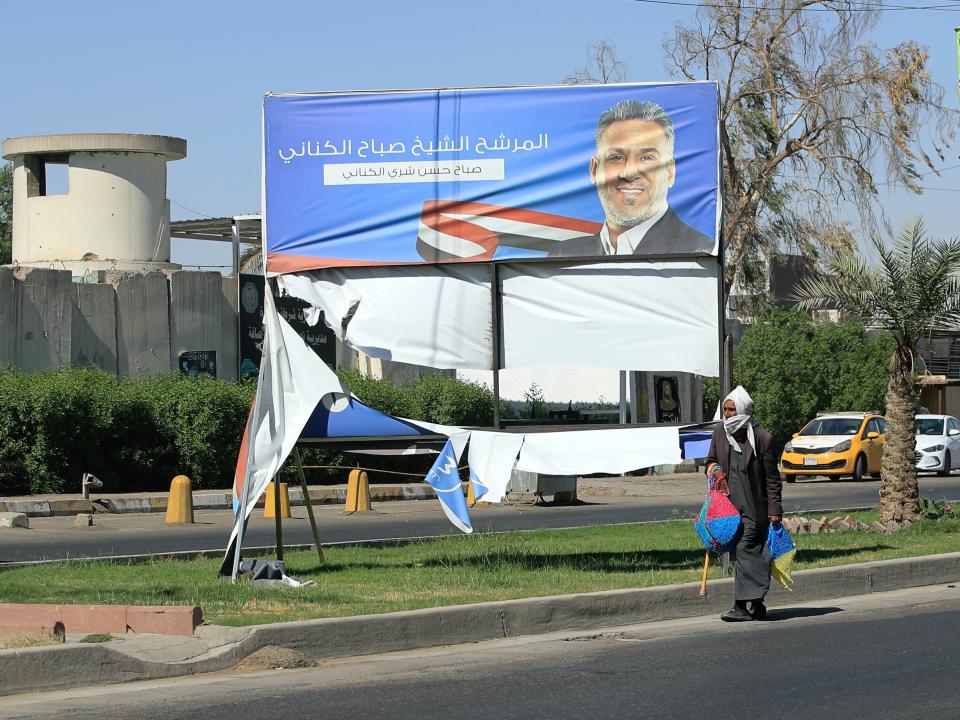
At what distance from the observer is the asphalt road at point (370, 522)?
15984mm

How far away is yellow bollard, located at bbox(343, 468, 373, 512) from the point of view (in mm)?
23172

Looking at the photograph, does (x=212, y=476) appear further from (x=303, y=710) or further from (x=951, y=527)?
(x=303, y=710)

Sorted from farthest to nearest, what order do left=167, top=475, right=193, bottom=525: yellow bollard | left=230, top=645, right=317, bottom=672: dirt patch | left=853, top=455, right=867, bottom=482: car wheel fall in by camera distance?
left=853, top=455, right=867, bottom=482: car wheel, left=167, top=475, right=193, bottom=525: yellow bollard, left=230, top=645, right=317, bottom=672: dirt patch

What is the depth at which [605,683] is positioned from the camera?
→ 26.0 ft

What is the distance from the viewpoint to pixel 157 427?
1009 inches

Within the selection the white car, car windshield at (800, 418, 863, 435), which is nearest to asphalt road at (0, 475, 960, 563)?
car windshield at (800, 418, 863, 435)

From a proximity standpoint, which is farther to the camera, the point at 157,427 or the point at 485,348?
the point at 157,427

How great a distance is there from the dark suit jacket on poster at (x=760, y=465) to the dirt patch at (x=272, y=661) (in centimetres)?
384

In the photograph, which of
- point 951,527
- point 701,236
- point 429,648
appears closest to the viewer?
point 429,648

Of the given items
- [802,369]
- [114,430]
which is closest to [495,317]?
[114,430]

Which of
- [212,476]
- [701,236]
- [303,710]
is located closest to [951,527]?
[701,236]

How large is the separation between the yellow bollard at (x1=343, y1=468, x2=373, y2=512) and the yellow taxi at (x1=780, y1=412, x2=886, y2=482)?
12.4 meters

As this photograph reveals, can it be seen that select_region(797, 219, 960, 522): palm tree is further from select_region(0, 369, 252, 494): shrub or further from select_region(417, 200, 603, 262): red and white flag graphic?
select_region(0, 369, 252, 494): shrub

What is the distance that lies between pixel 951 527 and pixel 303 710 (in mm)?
11370
